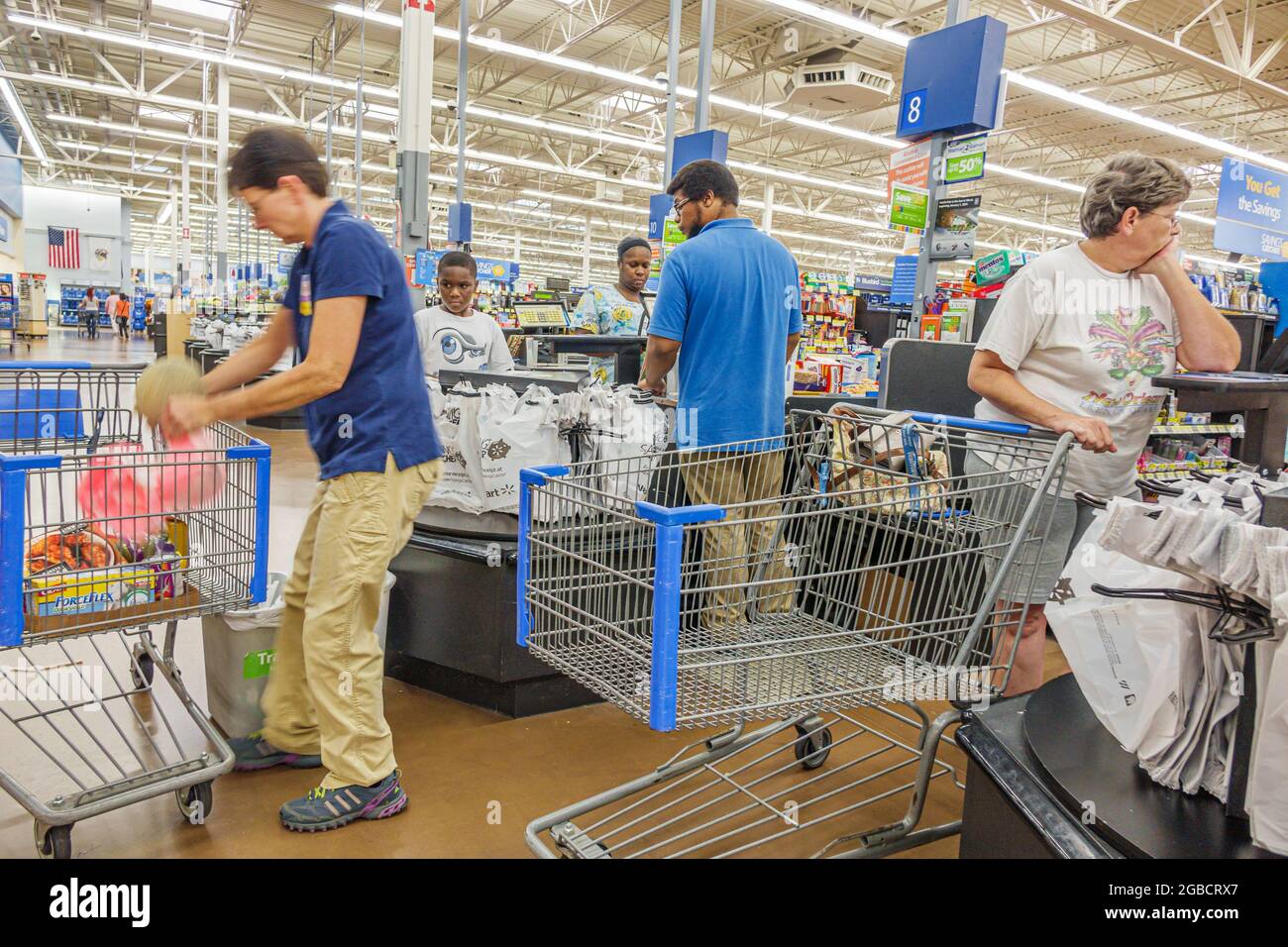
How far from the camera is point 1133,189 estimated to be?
210 cm

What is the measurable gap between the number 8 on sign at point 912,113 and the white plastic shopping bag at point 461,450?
95.2 inches

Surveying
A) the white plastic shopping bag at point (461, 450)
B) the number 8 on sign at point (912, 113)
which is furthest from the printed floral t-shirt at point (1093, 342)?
the number 8 on sign at point (912, 113)

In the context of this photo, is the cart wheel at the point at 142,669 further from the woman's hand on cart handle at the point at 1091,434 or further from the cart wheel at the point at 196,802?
the woman's hand on cart handle at the point at 1091,434

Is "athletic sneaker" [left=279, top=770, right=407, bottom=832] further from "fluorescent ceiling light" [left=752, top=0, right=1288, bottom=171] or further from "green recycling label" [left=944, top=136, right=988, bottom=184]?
"fluorescent ceiling light" [left=752, top=0, right=1288, bottom=171]

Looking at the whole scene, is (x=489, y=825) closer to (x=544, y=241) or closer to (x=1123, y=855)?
(x=1123, y=855)

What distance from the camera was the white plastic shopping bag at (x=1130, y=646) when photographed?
4.44ft

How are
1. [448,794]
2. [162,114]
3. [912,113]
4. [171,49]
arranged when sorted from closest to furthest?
[448,794], [912,113], [171,49], [162,114]

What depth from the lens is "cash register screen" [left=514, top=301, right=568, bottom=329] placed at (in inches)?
264

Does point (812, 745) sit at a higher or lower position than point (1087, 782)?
lower

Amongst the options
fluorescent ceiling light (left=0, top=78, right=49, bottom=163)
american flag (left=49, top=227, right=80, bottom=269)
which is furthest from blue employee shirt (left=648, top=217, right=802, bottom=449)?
american flag (left=49, top=227, right=80, bottom=269)

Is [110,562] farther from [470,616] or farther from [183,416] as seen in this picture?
[470,616]

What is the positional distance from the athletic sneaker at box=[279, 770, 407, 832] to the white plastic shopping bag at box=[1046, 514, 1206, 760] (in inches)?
66.6

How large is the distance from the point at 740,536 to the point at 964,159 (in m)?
2.41

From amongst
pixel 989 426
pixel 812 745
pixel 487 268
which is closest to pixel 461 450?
pixel 812 745
